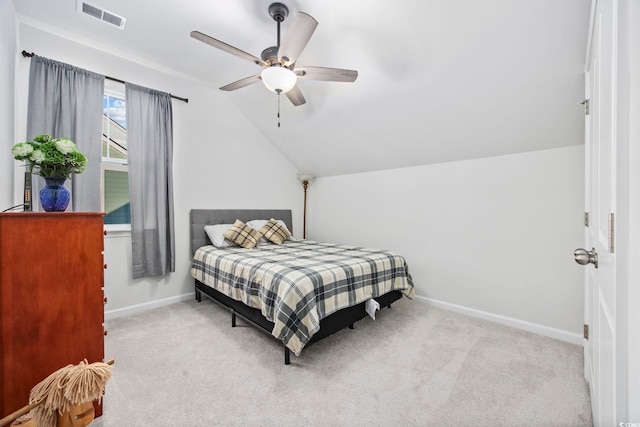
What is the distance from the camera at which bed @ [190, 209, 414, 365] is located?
2004 mm

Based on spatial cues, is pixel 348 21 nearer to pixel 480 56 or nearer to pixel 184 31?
pixel 480 56

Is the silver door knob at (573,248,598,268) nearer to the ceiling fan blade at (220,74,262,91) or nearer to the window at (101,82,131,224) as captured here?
the ceiling fan blade at (220,74,262,91)

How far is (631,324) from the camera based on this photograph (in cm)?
59

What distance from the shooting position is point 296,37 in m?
1.77

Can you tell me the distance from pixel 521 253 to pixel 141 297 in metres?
4.21

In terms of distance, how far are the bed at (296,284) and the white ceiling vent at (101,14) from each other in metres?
2.06

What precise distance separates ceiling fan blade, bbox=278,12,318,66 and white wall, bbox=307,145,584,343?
2.24 meters

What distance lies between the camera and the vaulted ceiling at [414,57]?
191cm

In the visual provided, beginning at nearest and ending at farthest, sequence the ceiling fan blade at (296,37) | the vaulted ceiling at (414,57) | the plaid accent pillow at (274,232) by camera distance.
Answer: the ceiling fan blade at (296,37) → the vaulted ceiling at (414,57) → the plaid accent pillow at (274,232)

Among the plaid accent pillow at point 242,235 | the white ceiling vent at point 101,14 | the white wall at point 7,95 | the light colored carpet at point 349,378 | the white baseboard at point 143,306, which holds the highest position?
the white ceiling vent at point 101,14

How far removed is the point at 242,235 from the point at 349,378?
2.23 metres

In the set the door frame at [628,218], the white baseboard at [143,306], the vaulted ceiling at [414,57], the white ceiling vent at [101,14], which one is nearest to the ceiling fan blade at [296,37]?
the vaulted ceiling at [414,57]

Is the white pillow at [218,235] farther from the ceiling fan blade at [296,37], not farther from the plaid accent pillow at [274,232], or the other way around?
the ceiling fan blade at [296,37]

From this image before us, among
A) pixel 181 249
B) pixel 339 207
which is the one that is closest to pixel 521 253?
pixel 339 207
